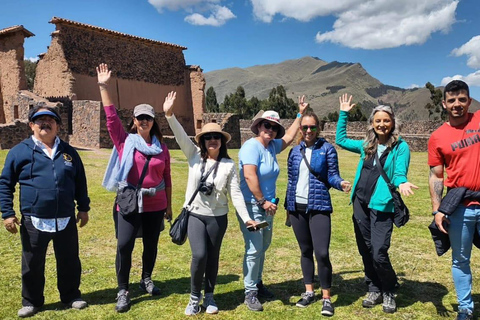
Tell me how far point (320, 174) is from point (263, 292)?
1343 millimetres

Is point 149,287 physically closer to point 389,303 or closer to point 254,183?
point 254,183

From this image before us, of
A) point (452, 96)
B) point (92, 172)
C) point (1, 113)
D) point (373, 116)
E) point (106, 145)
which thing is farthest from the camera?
point (1, 113)

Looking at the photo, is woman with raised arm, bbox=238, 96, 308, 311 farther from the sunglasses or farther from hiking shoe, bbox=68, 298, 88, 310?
hiking shoe, bbox=68, 298, 88, 310

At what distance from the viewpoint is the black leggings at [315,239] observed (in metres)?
3.72

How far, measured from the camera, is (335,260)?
5.34 meters

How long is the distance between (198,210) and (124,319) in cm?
114

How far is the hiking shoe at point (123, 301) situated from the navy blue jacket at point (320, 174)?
1.71 metres

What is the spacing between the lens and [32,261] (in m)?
3.59

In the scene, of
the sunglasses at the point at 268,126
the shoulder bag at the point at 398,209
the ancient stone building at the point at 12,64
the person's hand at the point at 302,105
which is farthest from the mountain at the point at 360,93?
the shoulder bag at the point at 398,209

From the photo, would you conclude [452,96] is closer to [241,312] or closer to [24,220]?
[241,312]

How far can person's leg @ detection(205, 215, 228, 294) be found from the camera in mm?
3635

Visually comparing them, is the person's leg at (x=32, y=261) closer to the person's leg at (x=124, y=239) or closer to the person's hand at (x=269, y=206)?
the person's leg at (x=124, y=239)

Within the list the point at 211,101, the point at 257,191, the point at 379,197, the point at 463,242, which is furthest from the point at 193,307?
the point at 211,101

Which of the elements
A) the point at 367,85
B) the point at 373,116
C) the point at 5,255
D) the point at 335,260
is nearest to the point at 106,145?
the point at 5,255
